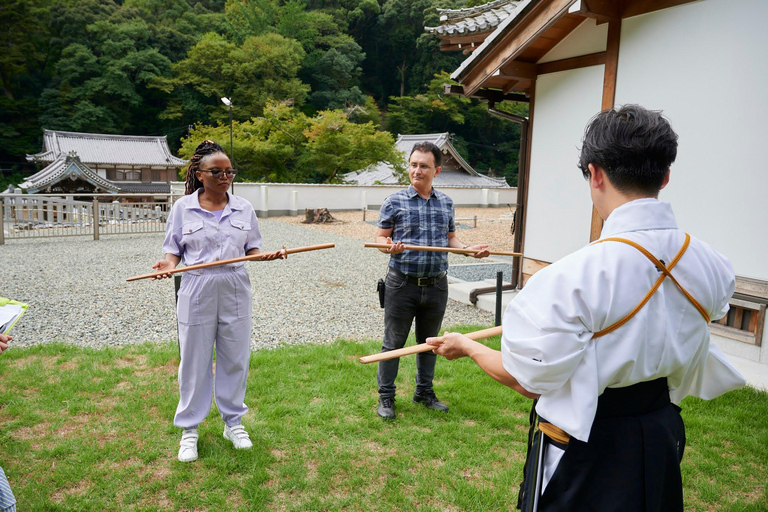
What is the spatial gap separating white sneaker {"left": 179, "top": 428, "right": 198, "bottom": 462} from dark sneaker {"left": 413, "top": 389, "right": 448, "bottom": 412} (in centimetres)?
169

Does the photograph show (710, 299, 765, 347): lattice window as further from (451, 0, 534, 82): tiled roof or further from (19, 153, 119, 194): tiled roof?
(19, 153, 119, 194): tiled roof

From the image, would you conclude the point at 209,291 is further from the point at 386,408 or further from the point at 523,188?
the point at 523,188

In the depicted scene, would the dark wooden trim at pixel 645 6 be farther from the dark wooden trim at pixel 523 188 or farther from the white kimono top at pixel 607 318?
the white kimono top at pixel 607 318

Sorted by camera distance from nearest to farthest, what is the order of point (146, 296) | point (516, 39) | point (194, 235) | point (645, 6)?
point (194, 235) → point (645, 6) → point (516, 39) → point (146, 296)

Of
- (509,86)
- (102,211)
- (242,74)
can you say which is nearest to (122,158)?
(242,74)

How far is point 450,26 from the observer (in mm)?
8344

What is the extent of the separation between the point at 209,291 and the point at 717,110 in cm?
467

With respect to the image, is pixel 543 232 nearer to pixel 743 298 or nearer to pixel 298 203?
pixel 743 298

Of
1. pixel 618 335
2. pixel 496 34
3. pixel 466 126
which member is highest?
pixel 466 126

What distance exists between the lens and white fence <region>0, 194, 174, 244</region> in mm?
13555

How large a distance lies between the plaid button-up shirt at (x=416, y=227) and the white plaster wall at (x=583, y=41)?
11.5 feet

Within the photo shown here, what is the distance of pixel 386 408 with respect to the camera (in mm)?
3775

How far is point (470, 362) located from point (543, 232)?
235cm

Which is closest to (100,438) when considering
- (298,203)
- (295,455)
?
(295,455)
